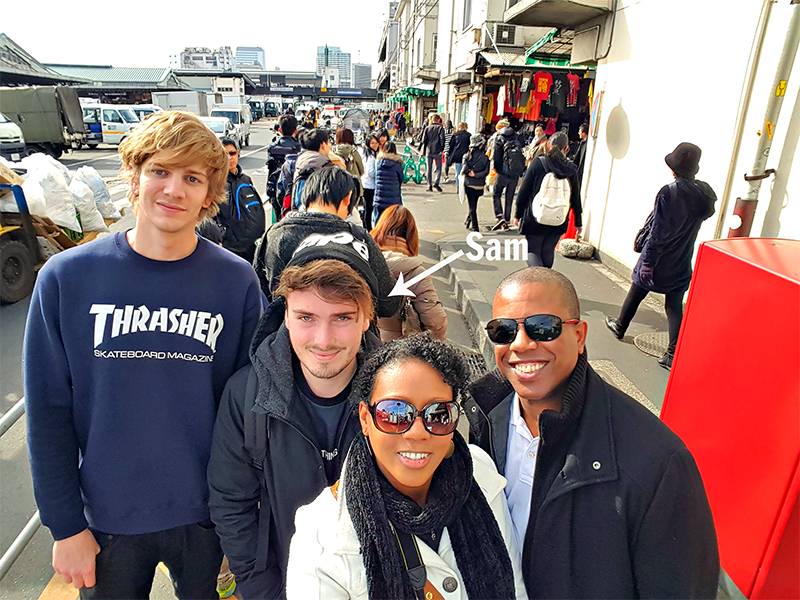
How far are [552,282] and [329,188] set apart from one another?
1875mm

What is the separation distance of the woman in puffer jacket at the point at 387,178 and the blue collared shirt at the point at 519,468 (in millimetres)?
5811

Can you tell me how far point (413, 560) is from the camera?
1278 millimetres

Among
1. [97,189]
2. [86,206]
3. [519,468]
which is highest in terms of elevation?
[519,468]

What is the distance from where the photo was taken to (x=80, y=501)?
1.65 meters

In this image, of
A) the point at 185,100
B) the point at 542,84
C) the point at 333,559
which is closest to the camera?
the point at 333,559

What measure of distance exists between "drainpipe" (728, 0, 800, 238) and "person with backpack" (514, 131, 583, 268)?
1669 mm

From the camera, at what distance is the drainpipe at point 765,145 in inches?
174

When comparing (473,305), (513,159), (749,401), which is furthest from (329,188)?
(513,159)

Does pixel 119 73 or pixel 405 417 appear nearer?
pixel 405 417

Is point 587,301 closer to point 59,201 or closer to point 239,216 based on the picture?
point 239,216

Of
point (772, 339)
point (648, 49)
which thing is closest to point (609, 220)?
point (648, 49)

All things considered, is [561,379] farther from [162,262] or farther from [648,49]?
[648,49]

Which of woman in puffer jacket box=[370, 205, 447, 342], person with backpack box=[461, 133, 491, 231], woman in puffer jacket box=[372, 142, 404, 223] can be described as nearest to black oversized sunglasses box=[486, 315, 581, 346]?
woman in puffer jacket box=[370, 205, 447, 342]

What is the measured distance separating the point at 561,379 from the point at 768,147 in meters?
4.53
